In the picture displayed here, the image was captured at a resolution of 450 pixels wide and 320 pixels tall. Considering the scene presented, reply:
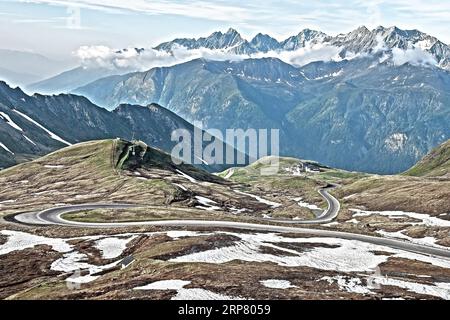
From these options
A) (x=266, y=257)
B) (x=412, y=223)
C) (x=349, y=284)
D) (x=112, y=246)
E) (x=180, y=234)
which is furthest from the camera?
(x=412, y=223)

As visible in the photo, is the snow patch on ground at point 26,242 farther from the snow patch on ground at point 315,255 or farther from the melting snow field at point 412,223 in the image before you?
the melting snow field at point 412,223

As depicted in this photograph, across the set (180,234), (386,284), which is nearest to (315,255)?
(386,284)

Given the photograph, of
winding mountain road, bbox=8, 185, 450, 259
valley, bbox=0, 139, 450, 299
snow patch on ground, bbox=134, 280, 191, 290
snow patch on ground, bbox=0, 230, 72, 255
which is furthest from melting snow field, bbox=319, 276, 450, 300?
snow patch on ground, bbox=0, 230, 72, 255

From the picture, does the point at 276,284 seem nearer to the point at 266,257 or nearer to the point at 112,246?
the point at 266,257

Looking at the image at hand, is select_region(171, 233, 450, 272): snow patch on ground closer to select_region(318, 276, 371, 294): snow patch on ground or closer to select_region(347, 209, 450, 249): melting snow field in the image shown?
select_region(318, 276, 371, 294): snow patch on ground

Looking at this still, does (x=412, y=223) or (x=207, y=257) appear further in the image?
(x=412, y=223)
